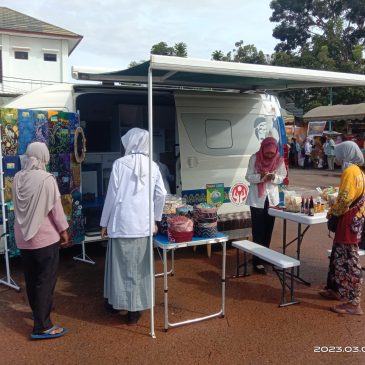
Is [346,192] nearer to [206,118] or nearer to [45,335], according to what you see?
[206,118]

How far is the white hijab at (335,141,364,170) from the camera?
3984 millimetres

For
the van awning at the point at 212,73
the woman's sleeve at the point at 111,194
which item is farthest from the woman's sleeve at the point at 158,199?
the van awning at the point at 212,73

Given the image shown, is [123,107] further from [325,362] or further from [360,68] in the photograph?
[360,68]

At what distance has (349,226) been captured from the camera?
399 cm

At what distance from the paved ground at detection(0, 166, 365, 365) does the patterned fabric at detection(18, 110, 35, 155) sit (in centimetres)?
163

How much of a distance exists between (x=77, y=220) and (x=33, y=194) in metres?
1.92

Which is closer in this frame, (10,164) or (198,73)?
(198,73)

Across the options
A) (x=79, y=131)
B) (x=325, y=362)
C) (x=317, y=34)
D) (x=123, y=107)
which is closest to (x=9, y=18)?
(x=317, y=34)

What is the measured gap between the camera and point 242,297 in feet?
14.7

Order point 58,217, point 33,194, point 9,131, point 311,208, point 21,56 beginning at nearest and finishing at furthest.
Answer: point 33,194 → point 58,217 → point 311,208 → point 9,131 → point 21,56

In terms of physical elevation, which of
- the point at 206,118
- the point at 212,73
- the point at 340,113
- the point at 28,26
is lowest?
the point at 206,118

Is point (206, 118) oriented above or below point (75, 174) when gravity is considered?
above

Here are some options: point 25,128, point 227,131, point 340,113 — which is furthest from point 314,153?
point 25,128

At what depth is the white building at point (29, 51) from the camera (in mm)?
25156
